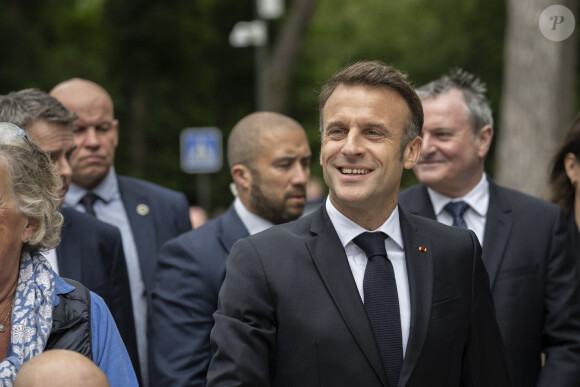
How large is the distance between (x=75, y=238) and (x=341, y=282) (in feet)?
5.70

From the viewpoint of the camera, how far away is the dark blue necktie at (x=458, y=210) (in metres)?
5.11

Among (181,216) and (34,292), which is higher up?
(34,292)

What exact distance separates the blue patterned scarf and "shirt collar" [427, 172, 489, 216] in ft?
8.22

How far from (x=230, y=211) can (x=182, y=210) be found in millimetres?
721

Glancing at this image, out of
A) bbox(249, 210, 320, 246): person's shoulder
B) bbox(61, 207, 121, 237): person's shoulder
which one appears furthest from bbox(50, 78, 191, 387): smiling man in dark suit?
bbox(249, 210, 320, 246): person's shoulder

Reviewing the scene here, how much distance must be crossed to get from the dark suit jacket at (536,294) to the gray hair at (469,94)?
71 cm

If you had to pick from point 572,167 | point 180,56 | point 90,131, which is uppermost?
point 180,56

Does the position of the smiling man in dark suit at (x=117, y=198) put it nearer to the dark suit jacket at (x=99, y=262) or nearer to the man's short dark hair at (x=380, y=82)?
the dark suit jacket at (x=99, y=262)

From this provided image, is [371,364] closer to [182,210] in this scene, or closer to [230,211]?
[230,211]

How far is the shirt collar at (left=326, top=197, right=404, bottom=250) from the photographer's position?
340 centimetres

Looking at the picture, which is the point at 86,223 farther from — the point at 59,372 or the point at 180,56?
the point at 180,56

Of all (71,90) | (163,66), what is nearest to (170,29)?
(163,66)

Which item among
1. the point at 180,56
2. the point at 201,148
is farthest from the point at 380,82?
the point at 180,56

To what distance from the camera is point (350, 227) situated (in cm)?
342
